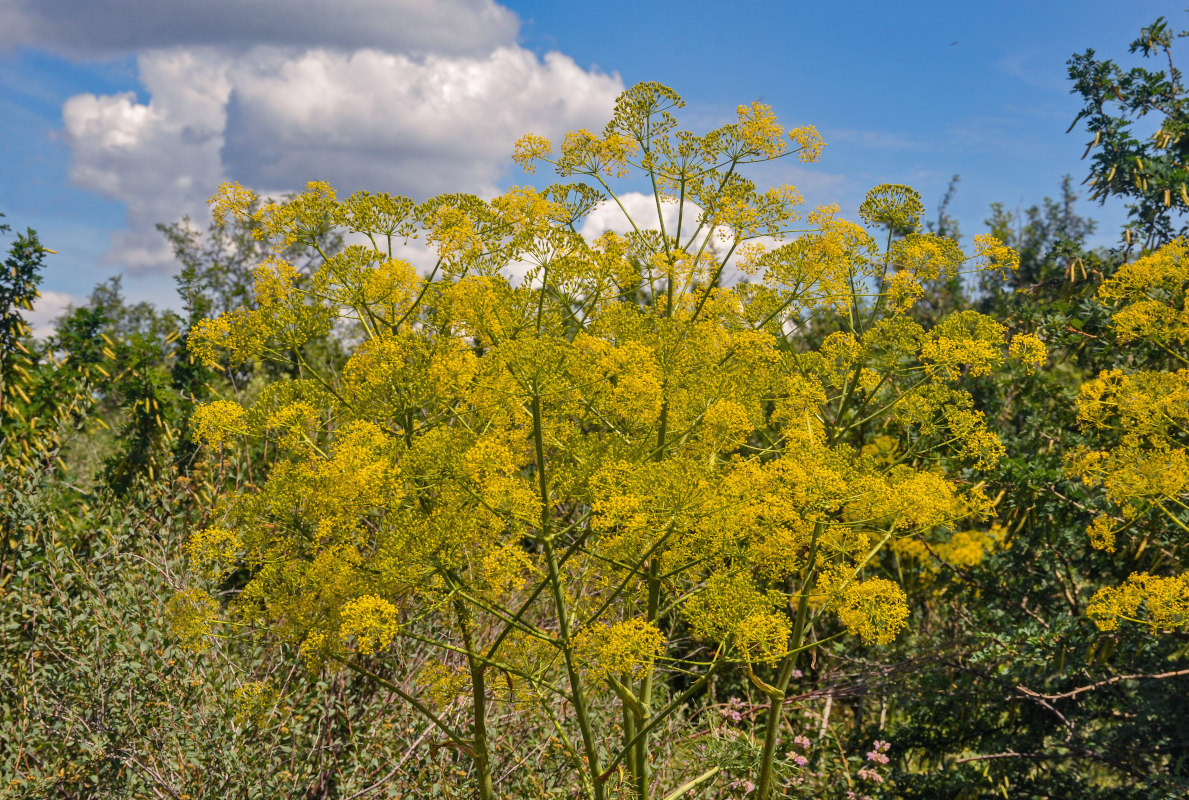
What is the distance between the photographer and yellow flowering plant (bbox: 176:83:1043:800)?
3191 mm

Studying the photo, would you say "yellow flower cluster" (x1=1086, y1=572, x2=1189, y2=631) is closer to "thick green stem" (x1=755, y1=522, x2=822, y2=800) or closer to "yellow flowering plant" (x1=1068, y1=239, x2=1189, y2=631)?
"yellow flowering plant" (x1=1068, y1=239, x2=1189, y2=631)

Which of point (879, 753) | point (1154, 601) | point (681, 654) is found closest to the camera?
point (1154, 601)

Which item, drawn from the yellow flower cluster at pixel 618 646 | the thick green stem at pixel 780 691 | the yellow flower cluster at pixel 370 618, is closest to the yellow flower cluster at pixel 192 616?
the yellow flower cluster at pixel 370 618

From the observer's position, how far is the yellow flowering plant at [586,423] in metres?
3.19

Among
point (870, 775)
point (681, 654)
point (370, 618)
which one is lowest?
point (870, 775)

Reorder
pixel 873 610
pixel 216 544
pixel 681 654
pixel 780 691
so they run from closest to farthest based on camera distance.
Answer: pixel 873 610 → pixel 216 544 → pixel 780 691 → pixel 681 654

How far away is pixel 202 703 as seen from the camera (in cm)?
561

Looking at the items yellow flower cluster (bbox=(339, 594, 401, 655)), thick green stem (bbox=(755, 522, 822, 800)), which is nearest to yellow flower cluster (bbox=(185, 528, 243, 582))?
yellow flower cluster (bbox=(339, 594, 401, 655))

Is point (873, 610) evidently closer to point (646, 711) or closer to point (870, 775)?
point (646, 711)

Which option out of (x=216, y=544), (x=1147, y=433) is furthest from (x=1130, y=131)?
(x=216, y=544)

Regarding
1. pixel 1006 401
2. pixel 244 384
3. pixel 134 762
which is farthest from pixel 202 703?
pixel 244 384

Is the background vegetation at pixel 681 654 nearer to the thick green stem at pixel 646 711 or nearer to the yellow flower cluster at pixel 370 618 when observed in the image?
the thick green stem at pixel 646 711

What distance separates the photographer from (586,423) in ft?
15.0

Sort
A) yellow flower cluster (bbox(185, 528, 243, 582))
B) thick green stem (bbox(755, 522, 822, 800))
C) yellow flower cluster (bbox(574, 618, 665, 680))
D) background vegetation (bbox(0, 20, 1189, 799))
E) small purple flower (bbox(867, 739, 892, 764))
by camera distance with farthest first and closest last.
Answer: small purple flower (bbox(867, 739, 892, 764)) < background vegetation (bbox(0, 20, 1189, 799)) < thick green stem (bbox(755, 522, 822, 800)) < yellow flower cluster (bbox(185, 528, 243, 582)) < yellow flower cluster (bbox(574, 618, 665, 680))
